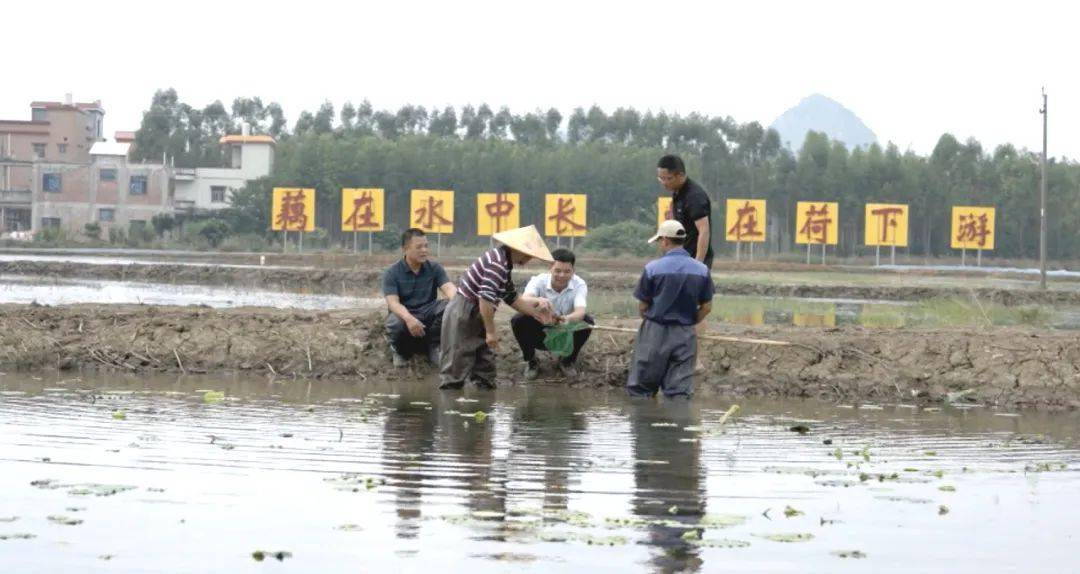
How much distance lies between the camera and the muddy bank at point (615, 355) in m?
11.4

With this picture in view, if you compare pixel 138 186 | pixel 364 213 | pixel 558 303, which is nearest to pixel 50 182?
pixel 138 186

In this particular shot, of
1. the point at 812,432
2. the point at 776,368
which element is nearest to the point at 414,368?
the point at 776,368

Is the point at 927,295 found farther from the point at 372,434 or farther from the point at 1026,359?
the point at 372,434

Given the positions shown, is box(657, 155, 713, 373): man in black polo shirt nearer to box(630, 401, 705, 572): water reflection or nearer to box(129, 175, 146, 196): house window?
box(630, 401, 705, 572): water reflection

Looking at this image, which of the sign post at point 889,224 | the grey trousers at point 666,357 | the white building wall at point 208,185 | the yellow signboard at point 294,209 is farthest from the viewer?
the white building wall at point 208,185

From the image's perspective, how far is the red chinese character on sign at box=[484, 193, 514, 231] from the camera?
2281 inches

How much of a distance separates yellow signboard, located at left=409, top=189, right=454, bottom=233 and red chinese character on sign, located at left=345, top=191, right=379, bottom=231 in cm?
152

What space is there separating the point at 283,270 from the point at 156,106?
7443 centimetres

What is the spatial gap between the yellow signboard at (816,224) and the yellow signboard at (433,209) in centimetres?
1304

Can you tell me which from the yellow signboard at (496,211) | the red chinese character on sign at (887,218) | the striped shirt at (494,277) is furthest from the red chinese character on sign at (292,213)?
the striped shirt at (494,277)

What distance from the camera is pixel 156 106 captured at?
4166 inches

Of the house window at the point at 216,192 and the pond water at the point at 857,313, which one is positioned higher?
the house window at the point at 216,192

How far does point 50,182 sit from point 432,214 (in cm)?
2332

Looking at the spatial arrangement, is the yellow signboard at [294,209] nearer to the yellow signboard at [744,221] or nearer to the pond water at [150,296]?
the yellow signboard at [744,221]
